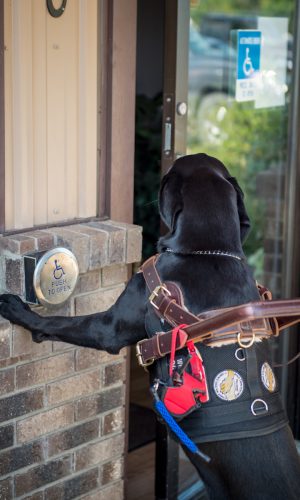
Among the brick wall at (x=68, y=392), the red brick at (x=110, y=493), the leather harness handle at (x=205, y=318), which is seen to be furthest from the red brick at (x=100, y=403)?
the leather harness handle at (x=205, y=318)

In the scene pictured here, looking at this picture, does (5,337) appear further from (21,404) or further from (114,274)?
(114,274)

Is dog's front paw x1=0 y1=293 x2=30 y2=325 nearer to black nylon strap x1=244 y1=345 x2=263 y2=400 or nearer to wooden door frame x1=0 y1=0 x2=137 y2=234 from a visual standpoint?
wooden door frame x1=0 y1=0 x2=137 y2=234

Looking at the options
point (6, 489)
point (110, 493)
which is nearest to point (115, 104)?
point (6, 489)

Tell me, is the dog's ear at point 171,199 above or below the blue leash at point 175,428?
above

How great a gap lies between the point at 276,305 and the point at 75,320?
30.2 inches

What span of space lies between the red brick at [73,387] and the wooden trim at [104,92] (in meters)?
0.70

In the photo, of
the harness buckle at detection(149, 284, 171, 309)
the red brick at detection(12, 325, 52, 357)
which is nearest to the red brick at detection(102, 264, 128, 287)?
the red brick at detection(12, 325, 52, 357)

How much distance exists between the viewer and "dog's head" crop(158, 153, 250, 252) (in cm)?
261

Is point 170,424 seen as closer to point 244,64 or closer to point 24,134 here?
point 24,134

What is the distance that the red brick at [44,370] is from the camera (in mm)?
2900

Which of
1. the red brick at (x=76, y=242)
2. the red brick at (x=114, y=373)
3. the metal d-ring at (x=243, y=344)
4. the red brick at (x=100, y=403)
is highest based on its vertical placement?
the red brick at (x=76, y=242)

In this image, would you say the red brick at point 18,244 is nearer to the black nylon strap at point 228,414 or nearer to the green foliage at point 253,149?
the black nylon strap at point 228,414

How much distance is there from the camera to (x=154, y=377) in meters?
2.66

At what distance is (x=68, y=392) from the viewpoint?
310cm
